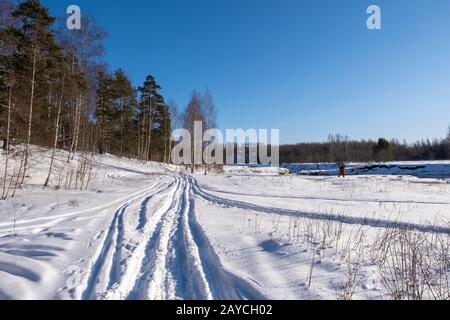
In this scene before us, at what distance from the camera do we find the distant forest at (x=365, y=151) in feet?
215

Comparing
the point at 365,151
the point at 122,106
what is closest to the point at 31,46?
the point at 122,106

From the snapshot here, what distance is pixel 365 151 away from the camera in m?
87.4

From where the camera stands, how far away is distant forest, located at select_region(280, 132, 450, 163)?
65412 mm

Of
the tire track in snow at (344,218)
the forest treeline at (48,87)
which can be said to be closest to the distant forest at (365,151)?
the forest treeline at (48,87)

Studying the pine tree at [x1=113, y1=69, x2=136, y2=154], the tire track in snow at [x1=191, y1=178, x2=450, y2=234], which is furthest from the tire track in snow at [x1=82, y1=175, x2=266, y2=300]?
the pine tree at [x1=113, y1=69, x2=136, y2=154]

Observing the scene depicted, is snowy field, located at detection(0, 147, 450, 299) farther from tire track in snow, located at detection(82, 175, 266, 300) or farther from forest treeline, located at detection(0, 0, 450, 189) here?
forest treeline, located at detection(0, 0, 450, 189)

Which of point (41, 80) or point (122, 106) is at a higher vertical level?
point (122, 106)

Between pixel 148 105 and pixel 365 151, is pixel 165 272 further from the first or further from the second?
pixel 365 151

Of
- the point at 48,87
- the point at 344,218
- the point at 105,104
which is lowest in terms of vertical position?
the point at 344,218

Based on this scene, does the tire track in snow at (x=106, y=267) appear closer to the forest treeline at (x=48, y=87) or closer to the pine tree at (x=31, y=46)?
the forest treeline at (x=48, y=87)

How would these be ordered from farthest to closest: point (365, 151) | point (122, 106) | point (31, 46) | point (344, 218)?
point (365, 151) → point (122, 106) → point (31, 46) → point (344, 218)

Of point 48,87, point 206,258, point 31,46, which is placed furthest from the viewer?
point 48,87

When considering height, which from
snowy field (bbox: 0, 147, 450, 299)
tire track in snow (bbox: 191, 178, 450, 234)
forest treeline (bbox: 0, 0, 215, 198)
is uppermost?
forest treeline (bbox: 0, 0, 215, 198)
